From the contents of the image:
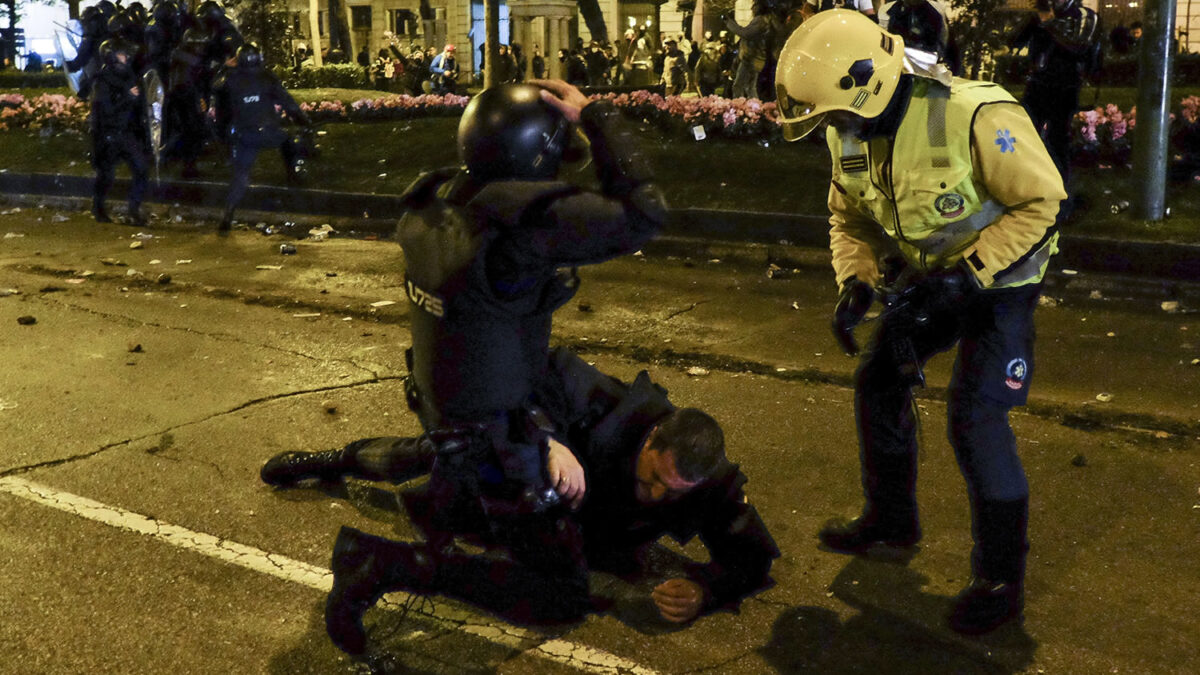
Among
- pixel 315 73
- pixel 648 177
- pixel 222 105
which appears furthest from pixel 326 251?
pixel 315 73

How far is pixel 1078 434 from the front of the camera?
5.16m

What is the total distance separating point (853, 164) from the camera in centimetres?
356

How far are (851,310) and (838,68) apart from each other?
0.72m

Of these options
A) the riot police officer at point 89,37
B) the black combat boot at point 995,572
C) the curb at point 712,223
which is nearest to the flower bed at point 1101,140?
the curb at point 712,223

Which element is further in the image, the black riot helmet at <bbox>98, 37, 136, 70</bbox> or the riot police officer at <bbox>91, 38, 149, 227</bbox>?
the riot police officer at <bbox>91, 38, 149, 227</bbox>

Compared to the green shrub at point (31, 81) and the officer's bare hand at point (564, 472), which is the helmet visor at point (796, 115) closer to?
the officer's bare hand at point (564, 472)

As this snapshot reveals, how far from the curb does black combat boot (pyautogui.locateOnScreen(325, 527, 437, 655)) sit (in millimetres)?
5861

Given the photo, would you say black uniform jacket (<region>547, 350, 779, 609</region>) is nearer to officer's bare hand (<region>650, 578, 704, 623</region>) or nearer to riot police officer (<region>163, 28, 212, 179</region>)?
officer's bare hand (<region>650, 578, 704, 623</region>)

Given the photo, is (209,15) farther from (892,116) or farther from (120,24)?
(892,116)

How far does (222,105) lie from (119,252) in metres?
3.15

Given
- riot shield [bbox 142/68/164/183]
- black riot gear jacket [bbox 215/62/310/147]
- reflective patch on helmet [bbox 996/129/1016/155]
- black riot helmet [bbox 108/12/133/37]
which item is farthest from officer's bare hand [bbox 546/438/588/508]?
black riot helmet [bbox 108/12/133/37]

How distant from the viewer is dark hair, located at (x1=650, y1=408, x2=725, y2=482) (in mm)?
3143

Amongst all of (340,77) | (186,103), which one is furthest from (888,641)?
(340,77)

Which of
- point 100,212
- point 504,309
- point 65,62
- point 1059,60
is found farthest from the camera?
point 65,62
